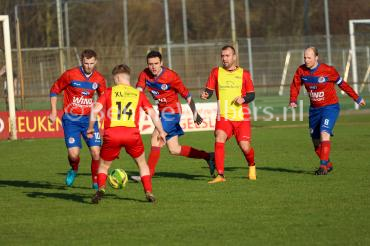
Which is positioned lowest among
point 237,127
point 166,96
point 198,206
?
point 198,206

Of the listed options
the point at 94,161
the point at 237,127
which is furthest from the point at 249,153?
the point at 94,161

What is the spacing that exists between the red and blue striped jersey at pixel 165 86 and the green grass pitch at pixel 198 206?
1.18 metres

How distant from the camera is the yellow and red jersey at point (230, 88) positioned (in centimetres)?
1300

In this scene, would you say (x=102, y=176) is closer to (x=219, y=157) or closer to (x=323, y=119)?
(x=219, y=157)

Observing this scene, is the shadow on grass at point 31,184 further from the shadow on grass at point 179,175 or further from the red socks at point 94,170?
the shadow on grass at point 179,175

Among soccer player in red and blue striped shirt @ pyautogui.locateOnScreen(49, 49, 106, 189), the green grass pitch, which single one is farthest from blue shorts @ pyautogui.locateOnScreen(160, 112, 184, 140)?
soccer player in red and blue striped shirt @ pyautogui.locateOnScreen(49, 49, 106, 189)

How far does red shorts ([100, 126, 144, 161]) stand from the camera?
34.1ft

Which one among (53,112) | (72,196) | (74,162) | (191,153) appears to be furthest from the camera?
(191,153)

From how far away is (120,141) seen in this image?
10391 mm

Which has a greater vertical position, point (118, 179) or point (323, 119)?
point (323, 119)

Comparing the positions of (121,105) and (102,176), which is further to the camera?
(102,176)

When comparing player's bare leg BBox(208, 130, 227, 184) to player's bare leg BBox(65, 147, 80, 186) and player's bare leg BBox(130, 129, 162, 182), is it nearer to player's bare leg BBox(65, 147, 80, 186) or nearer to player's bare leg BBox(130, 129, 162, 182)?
player's bare leg BBox(130, 129, 162, 182)

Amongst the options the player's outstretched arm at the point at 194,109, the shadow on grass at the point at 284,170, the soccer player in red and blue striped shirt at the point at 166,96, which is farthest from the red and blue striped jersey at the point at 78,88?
the shadow on grass at the point at 284,170

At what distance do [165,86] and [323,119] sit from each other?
8.96 ft
